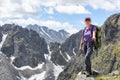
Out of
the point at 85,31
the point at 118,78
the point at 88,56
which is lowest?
the point at 118,78

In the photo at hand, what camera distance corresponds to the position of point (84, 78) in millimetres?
31703

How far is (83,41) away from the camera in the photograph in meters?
31.1

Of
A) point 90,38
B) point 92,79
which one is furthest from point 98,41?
point 92,79

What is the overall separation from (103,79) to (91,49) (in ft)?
12.0

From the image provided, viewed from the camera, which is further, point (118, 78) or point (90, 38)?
point (118, 78)

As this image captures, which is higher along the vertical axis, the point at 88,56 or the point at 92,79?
the point at 88,56

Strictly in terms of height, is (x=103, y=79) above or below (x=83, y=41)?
below

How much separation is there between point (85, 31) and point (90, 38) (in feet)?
2.85

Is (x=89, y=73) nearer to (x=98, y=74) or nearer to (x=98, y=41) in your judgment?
(x=98, y=74)

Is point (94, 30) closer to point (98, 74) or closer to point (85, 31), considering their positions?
point (85, 31)

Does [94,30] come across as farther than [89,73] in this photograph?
No

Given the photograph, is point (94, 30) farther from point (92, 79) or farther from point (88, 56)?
point (92, 79)

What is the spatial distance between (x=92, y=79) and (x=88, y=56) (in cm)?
229

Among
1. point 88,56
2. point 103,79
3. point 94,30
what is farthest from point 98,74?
point 94,30
